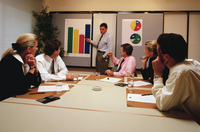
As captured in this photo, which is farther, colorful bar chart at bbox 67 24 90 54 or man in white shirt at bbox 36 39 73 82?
colorful bar chart at bbox 67 24 90 54

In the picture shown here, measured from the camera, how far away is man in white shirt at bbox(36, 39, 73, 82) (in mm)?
2152

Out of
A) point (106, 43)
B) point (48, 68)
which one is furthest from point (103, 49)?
point (48, 68)

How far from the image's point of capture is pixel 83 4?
174 inches

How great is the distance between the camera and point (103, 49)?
13.7ft

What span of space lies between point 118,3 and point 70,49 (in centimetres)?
192

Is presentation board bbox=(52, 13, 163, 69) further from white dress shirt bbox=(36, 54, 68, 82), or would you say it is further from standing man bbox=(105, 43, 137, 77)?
white dress shirt bbox=(36, 54, 68, 82)

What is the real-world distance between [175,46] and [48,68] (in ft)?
6.53

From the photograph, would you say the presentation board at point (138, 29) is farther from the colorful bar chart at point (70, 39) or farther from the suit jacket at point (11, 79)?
the suit jacket at point (11, 79)

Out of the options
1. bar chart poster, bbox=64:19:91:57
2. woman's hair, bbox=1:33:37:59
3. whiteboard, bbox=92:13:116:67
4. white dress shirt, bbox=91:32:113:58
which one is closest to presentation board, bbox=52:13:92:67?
bar chart poster, bbox=64:19:91:57

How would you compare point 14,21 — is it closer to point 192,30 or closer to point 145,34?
point 145,34

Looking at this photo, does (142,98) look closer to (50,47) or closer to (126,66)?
(126,66)

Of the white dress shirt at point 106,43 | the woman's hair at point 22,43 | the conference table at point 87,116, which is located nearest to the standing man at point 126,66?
the white dress shirt at point 106,43

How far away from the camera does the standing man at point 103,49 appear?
4094mm

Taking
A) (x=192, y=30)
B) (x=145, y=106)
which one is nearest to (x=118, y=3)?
(x=192, y=30)
